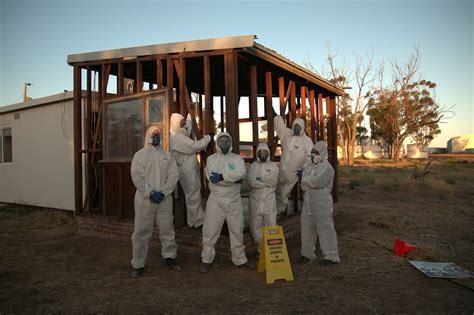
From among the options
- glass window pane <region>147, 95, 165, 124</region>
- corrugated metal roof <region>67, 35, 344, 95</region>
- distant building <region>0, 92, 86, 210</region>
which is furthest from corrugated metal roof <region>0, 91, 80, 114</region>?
glass window pane <region>147, 95, 165, 124</region>

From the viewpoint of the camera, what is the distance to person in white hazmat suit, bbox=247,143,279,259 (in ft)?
17.1

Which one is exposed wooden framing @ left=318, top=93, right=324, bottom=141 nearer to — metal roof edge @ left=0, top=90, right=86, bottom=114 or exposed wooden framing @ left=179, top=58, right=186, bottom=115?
exposed wooden framing @ left=179, top=58, right=186, bottom=115

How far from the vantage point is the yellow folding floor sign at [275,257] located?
4500 millimetres

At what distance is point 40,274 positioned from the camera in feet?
16.5

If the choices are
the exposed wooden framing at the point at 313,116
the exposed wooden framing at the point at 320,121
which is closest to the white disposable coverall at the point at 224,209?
the exposed wooden framing at the point at 313,116

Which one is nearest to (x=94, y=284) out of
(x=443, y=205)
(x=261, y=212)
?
(x=261, y=212)

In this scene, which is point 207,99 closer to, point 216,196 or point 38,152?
point 216,196

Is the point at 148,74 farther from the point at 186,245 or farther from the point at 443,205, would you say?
the point at 443,205

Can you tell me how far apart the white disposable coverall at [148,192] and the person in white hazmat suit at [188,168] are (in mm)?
541

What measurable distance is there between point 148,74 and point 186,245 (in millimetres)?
3954

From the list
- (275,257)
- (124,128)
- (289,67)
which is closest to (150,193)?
(275,257)

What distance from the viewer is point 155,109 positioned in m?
6.11

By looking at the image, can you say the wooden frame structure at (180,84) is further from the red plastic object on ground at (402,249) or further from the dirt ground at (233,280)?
the red plastic object on ground at (402,249)

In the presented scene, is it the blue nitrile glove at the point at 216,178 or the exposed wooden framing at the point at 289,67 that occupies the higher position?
the exposed wooden framing at the point at 289,67
